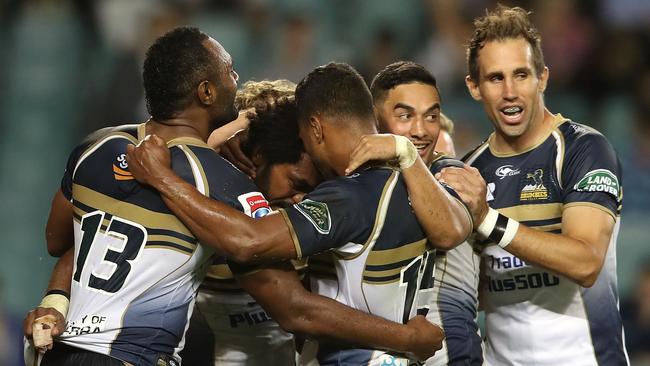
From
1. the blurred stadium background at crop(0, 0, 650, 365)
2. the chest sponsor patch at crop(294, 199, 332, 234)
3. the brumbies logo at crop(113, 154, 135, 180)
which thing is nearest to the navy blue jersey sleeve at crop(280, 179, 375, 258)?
the chest sponsor patch at crop(294, 199, 332, 234)

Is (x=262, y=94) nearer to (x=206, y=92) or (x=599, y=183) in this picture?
(x=206, y=92)

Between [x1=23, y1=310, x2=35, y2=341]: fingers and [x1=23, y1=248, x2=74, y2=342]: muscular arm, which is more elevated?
[x1=23, y1=248, x2=74, y2=342]: muscular arm

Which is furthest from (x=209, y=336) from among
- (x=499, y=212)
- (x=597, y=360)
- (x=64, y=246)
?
(x=597, y=360)

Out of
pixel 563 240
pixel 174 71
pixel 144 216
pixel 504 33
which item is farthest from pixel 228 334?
pixel 504 33

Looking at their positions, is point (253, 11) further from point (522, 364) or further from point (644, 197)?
point (522, 364)

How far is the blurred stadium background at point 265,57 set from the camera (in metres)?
9.49

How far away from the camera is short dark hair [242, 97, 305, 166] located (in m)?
4.61

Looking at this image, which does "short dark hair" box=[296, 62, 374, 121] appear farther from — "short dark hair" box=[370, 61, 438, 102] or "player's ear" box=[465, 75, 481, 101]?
"player's ear" box=[465, 75, 481, 101]

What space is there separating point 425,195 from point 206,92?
40.8 inches

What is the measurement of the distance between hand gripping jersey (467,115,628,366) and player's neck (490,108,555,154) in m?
0.03

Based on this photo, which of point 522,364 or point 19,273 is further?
point 19,273

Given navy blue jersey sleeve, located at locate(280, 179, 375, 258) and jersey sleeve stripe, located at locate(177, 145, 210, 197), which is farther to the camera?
jersey sleeve stripe, located at locate(177, 145, 210, 197)

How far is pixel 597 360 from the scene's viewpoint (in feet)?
15.8

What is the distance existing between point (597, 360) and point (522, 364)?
377 millimetres
